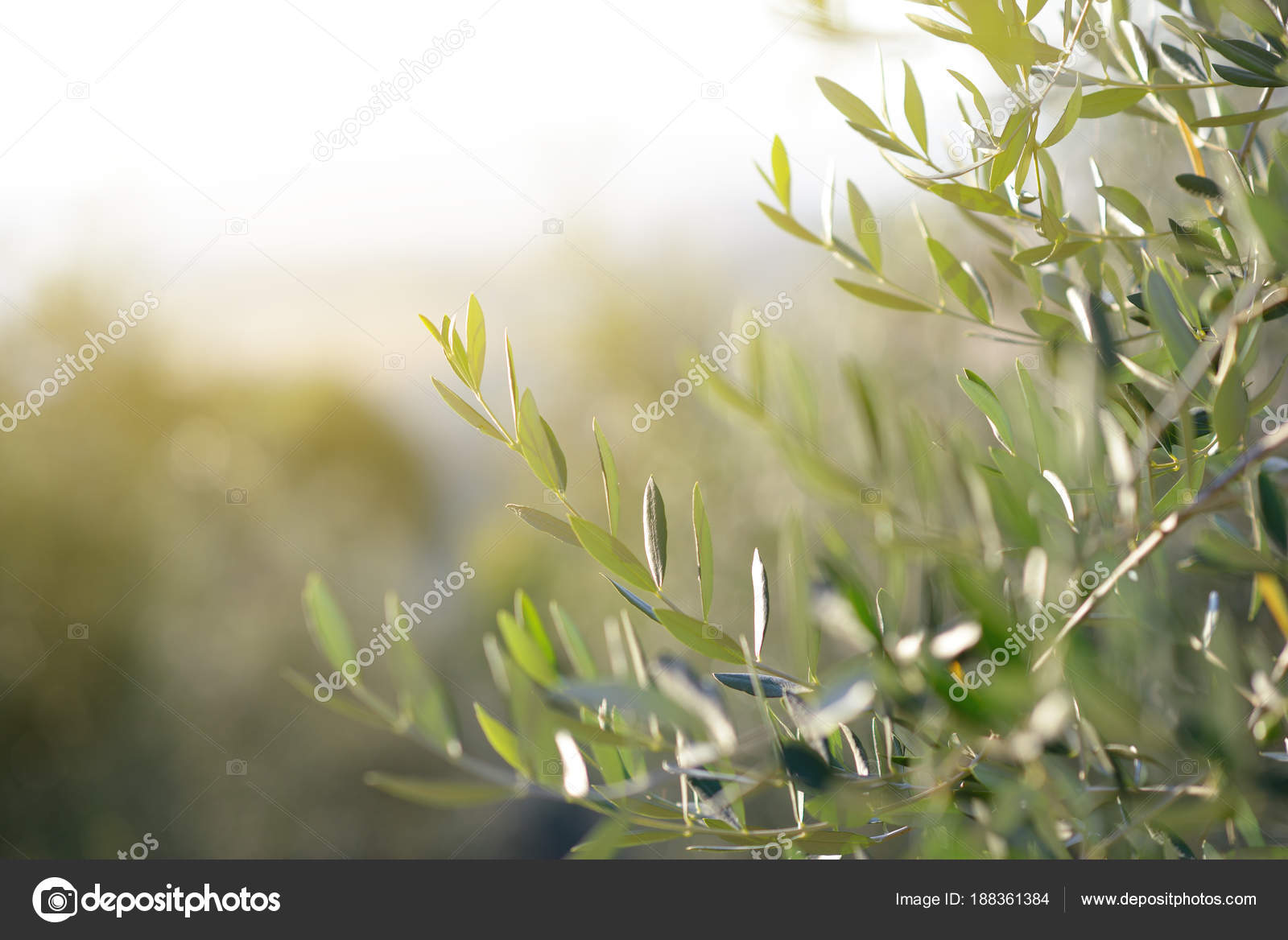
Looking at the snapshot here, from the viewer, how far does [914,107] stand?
0.36 m

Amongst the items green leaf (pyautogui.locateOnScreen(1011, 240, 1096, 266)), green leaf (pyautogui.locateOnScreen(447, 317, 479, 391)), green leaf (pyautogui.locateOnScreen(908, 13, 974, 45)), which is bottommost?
green leaf (pyautogui.locateOnScreen(447, 317, 479, 391))

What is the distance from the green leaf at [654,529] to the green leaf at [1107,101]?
0.69ft

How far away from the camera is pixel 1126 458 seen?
0.67ft

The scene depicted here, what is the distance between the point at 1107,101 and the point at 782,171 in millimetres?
130

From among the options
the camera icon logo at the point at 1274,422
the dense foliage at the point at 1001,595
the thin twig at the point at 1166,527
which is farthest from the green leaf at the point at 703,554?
the camera icon logo at the point at 1274,422

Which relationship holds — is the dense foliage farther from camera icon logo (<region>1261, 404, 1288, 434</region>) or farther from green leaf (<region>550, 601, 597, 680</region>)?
camera icon logo (<region>1261, 404, 1288, 434</region>)

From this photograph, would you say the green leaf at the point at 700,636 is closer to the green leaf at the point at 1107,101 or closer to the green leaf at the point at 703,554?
the green leaf at the point at 703,554

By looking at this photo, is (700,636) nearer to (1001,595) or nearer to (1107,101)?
(1001,595)

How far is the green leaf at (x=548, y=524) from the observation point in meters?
0.31

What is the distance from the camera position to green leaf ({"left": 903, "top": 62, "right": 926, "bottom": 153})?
352 millimetres
